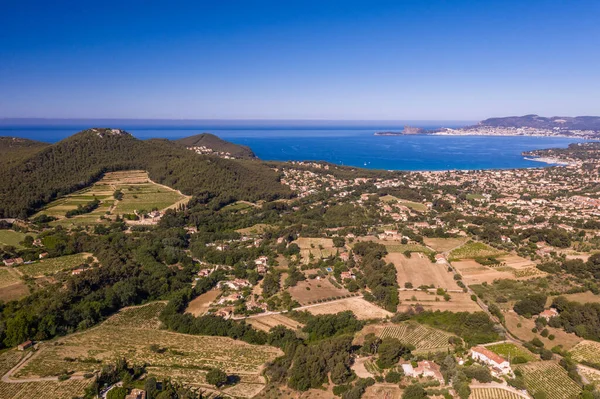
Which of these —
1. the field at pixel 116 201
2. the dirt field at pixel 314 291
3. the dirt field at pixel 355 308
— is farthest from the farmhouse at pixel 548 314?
the field at pixel 116 201

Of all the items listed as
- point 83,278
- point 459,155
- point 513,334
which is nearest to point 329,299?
point 513,334

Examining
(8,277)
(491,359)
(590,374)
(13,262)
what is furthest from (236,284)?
(590,374)

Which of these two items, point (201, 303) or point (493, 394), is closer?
point (493, 394)

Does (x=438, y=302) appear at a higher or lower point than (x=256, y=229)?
lower

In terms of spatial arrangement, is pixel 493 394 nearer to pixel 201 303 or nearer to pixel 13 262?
pixel 201 303

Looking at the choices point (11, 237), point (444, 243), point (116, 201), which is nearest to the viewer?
point (11, 237)

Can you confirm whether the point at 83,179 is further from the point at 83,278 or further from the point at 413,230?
the point at 413,230
